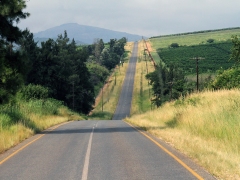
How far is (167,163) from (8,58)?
58.6 feet

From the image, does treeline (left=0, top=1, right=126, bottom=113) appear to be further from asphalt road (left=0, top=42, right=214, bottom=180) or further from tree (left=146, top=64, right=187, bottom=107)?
tree (left=146, top=64, right=187, bottom=107)

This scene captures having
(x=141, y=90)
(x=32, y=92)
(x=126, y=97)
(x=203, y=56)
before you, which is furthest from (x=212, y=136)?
(x=203, y=56)

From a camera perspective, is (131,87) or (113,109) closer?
(113,109)

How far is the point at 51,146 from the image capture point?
1633 centimetres

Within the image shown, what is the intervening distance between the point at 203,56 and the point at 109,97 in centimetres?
4669

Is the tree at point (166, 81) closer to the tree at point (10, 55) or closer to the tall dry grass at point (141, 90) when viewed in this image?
the tall dry grass at point (141, 90)

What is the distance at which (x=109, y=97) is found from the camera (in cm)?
11225

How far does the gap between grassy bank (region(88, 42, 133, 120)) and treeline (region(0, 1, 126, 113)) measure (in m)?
5.12

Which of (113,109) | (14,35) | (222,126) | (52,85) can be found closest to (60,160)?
(222,126)

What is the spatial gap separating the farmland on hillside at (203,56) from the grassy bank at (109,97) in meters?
18.0

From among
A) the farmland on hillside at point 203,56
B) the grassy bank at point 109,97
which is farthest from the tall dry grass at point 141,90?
the farmland on hillside at point 203,56

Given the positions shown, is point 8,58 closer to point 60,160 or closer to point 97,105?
point 60,160

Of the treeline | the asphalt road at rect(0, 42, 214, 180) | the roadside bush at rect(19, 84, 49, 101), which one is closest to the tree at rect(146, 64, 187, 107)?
the treeline

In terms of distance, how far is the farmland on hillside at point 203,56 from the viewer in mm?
119750
